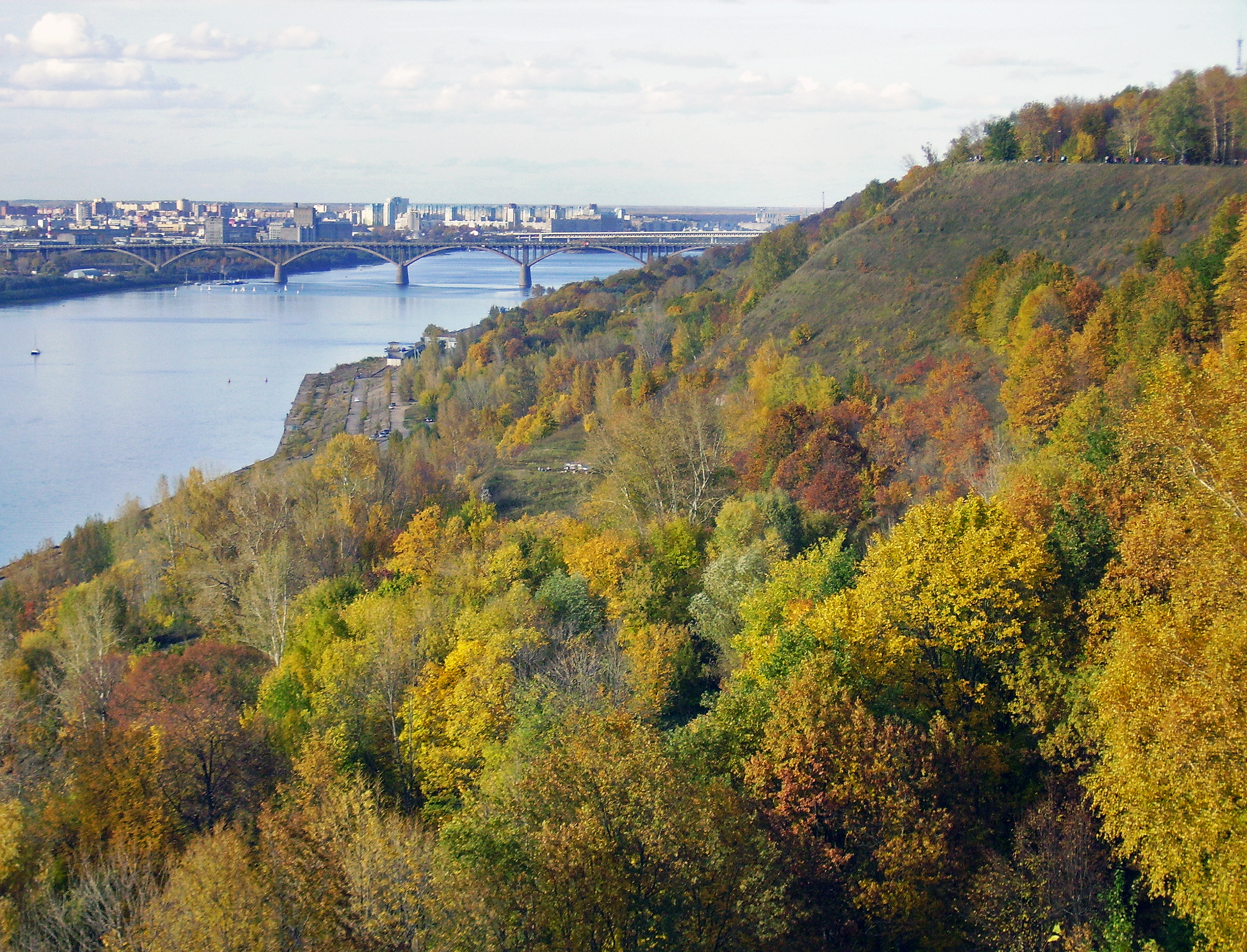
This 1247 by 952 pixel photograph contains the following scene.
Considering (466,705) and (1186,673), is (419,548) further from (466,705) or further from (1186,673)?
(1186,673)

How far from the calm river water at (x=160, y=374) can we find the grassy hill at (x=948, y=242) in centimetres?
1082

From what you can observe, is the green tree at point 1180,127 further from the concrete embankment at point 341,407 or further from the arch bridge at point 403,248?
the arch bridge at point 403,248

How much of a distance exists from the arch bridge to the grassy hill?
30400 millimetres

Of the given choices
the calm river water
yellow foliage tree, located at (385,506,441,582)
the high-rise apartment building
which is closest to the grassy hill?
yellow foliage tree, located at (385,506,441,582)

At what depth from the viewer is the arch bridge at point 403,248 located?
2094 inches

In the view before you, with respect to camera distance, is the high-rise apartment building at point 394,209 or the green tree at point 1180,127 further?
the high-rise apartment building at point 394,209

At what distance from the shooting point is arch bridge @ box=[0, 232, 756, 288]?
53.2 meters

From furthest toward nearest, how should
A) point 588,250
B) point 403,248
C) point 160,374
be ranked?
point 403,248 < point 588,250 < point 160,374

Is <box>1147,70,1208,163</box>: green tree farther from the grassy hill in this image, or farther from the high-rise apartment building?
the high-rise apartment building

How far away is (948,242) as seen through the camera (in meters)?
20.5

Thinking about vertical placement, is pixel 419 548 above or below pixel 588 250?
below

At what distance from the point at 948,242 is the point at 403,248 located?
41073mm

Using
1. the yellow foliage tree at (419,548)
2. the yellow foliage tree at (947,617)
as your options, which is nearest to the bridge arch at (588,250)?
the yellow foliage tree at (419,548)

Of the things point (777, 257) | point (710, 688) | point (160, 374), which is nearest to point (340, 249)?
point (160, 374)
